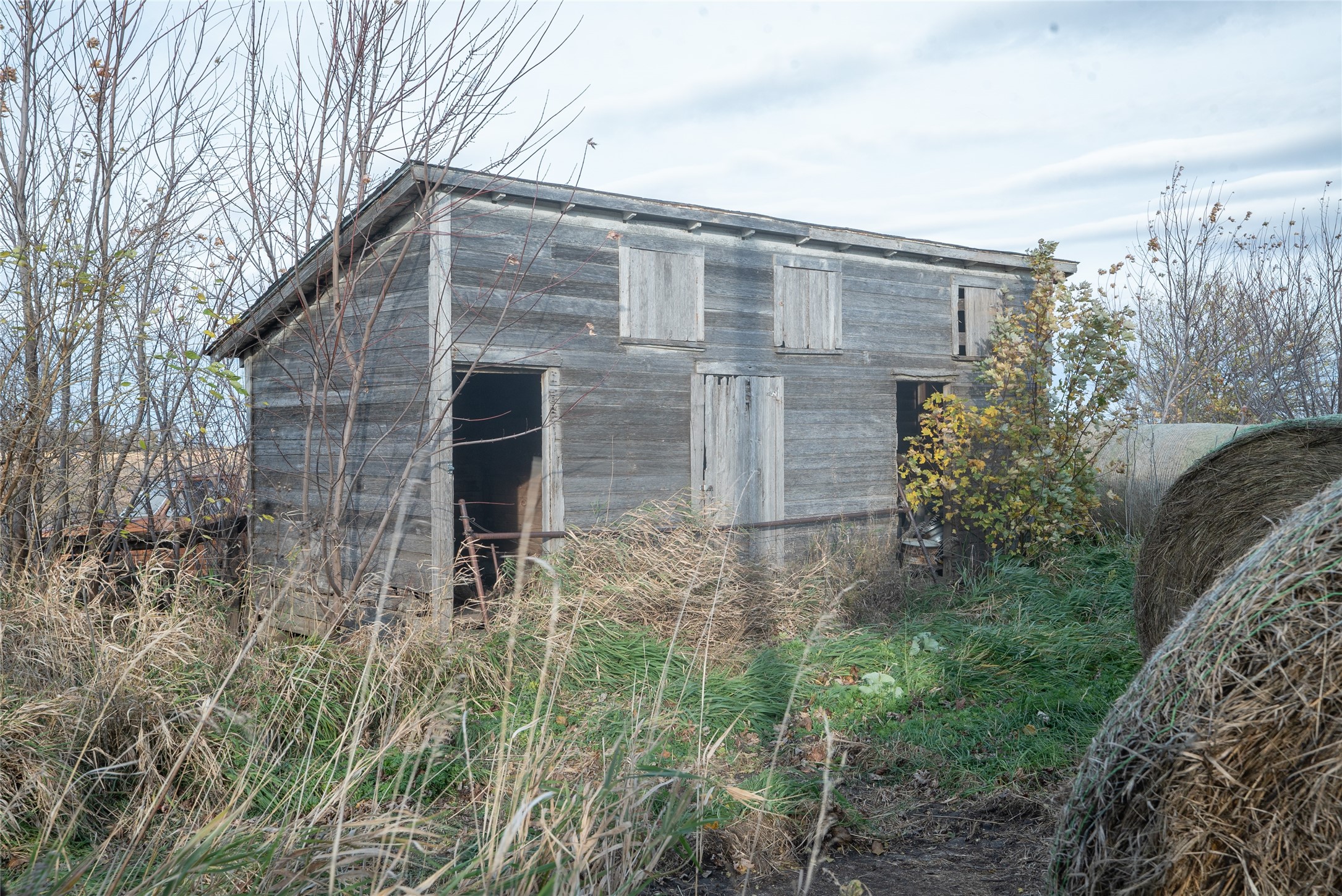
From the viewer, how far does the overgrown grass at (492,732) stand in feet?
8.14

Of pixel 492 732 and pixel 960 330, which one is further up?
pixel 960 330

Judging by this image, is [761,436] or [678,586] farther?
[761,436]

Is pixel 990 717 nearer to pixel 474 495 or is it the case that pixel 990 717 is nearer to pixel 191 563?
pixel 191 563

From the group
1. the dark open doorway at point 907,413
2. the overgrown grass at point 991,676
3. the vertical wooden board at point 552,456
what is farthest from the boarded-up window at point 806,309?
the dark open doorway at point 907,413

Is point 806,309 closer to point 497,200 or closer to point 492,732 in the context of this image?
point 497,200

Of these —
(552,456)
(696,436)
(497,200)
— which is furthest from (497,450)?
(497,200)

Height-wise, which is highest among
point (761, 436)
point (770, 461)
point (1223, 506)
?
point (761, 436)

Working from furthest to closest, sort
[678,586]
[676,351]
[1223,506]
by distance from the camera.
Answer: [676,351] → [678,586] → [1223,506]

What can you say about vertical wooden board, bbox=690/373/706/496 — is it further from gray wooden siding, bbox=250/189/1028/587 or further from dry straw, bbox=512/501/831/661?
dry straw, bbox=512/501/831/661

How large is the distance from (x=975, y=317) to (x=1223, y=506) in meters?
7.04

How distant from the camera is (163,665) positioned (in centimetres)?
469

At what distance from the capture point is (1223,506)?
17.8 feet

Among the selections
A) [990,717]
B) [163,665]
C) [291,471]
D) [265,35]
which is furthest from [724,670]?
[265,35]

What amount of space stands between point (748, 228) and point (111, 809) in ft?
25.1
